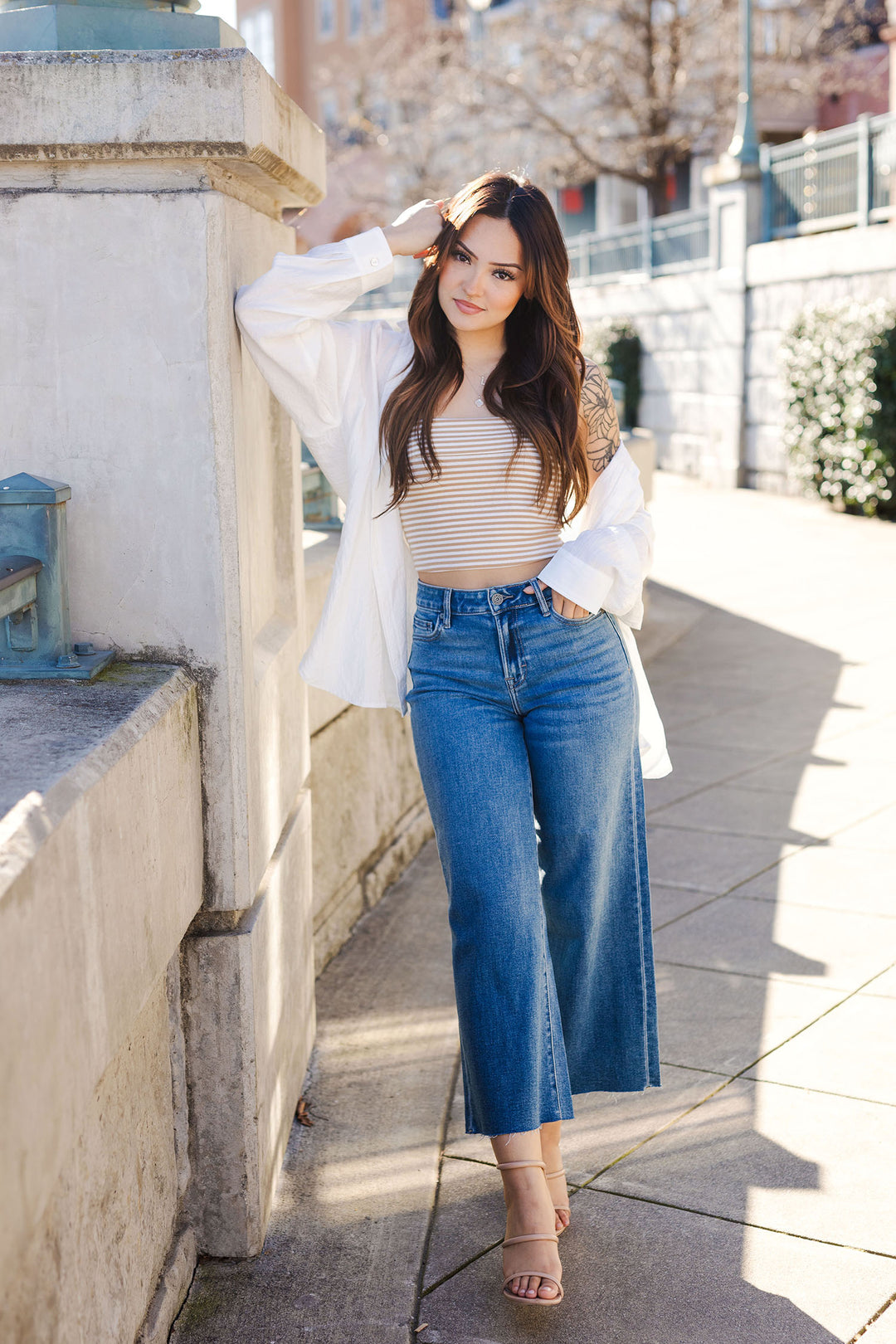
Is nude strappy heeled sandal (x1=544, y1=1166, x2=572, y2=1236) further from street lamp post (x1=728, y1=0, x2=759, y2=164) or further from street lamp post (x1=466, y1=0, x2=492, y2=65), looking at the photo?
street lamp post (x1=466, y1=0, x2=492, y2=65)

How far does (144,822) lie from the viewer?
2.00m

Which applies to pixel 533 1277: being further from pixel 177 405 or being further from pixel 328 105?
pixel 328 105

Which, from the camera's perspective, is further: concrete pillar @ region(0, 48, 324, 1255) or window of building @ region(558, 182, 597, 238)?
window of building @ region(558, 182, 597, 238)

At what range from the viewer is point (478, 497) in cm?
266

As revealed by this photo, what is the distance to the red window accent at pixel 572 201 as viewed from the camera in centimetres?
3597

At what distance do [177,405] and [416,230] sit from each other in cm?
74

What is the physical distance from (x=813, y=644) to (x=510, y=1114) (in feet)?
19.9

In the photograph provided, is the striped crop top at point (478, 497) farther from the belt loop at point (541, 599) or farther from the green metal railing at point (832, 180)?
the green metal railing at point (832, 180)

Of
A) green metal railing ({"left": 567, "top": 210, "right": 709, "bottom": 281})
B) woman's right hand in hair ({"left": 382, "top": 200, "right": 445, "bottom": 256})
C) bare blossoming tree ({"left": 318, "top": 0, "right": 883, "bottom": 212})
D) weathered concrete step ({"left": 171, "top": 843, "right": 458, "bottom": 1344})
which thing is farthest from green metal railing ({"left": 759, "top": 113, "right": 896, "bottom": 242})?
woman's right hand in hair ({"left": 382, "top": 200, "right": 445, "bottom": 256})

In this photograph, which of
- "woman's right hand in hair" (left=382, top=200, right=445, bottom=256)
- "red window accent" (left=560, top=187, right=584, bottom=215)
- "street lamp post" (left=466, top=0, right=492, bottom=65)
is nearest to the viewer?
"woman's right hand in hair" (left=382, top=200, right=445, bottom=256)

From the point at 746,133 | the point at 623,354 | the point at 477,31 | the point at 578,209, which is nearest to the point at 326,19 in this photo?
the point at 578,209

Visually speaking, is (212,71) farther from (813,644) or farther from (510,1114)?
(813,644)

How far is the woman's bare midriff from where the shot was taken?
2.63 m

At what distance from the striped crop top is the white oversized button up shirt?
107 mm
